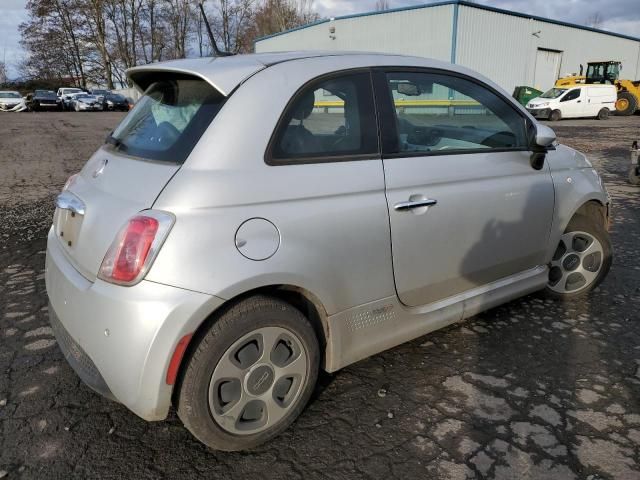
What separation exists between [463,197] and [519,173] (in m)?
0.58

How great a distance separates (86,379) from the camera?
2146 mm

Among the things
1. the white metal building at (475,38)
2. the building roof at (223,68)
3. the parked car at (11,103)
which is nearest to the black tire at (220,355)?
the building roof at (223,68)

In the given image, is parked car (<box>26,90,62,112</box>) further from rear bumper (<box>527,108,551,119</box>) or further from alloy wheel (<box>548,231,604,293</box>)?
alloy wheel (<box>548,231,604,293</box>)

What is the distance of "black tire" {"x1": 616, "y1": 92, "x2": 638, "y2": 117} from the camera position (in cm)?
2788

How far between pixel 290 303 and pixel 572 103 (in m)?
27.5

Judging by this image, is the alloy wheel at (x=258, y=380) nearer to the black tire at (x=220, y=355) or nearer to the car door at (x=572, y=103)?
the black tire at (x=220, y=355)

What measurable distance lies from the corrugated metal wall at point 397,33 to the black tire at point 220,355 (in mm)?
25323

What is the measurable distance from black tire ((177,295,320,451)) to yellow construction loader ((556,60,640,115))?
3092 centimetres

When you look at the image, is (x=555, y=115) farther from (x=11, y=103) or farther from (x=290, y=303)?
(x=11, y=103)

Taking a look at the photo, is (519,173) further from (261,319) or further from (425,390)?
(261,319)

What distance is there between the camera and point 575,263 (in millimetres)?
3711

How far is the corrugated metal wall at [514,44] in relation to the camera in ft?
89.8

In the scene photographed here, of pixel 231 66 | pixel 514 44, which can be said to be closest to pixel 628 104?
pixel 514 44

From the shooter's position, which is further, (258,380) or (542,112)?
(542,112)
